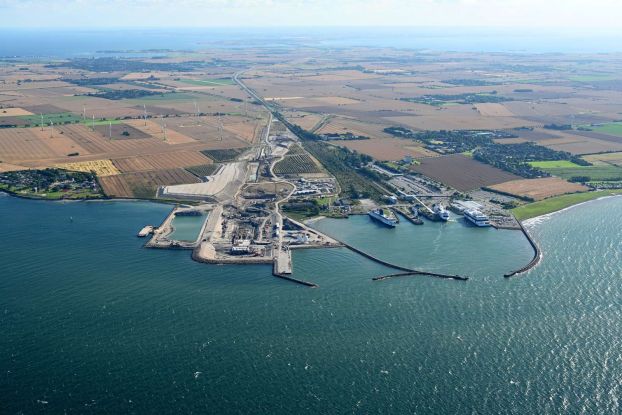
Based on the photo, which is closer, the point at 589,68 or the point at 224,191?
the point at 224,191

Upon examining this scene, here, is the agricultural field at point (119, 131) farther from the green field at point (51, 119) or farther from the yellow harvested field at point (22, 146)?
the yellow harvested field at point (22, 146)

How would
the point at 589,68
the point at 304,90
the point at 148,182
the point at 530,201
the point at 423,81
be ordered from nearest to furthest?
the point at 530,201
the point at 148,182
the point at 304,90
the point at 423,81
the point at 589,68

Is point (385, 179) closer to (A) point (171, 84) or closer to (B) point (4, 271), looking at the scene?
(B) point (4, 271)

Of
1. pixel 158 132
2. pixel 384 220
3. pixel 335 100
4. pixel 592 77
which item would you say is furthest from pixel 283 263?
pixel 592 77

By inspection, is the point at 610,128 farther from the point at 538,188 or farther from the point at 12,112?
the point at 12,112

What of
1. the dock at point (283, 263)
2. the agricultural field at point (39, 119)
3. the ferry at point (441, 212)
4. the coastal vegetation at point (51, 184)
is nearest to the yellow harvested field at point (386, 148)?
the ferry at point (441, 212)

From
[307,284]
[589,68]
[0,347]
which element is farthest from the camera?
[589,68]

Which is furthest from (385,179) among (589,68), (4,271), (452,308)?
(589,68)
